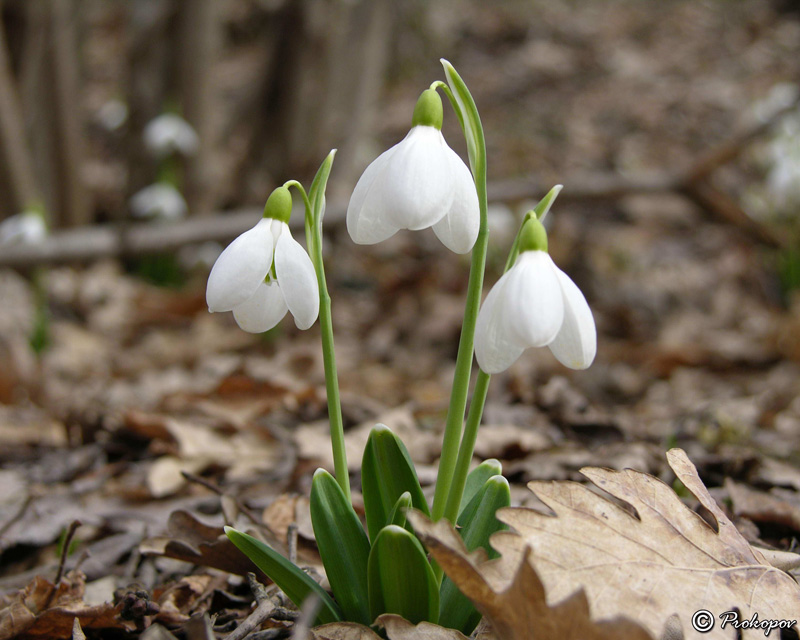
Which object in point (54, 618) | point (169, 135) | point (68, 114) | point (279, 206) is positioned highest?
point (68, 114)

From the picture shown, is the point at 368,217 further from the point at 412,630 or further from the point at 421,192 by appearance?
the point at 412,630

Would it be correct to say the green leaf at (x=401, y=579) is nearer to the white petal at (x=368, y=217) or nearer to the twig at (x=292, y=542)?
the twig at (x=292, y=542)

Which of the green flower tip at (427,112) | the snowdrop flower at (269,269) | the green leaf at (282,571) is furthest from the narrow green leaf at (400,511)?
the green flower tip at (427,112)

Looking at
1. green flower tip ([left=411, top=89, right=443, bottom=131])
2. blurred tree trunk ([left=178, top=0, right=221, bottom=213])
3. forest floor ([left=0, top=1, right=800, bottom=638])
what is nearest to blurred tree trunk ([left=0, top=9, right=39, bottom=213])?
forest floor ([left=0, top=1, right=800, bottom=638])

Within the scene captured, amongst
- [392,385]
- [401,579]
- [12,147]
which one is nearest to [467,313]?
[401,579]

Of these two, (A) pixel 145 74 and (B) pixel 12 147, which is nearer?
(B) pixel 12 147

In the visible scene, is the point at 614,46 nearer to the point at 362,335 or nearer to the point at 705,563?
the point at 362,335
